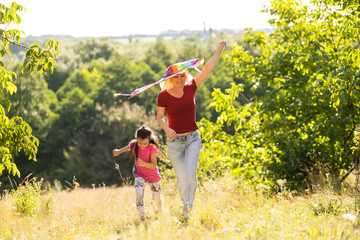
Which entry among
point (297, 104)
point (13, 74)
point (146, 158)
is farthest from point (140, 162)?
point (297, 104)

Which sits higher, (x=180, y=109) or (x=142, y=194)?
(x=180, y=109)

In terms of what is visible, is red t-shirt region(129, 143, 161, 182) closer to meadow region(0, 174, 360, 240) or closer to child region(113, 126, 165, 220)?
child region(113, 126, 165, 220)

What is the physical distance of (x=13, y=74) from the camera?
547 cm

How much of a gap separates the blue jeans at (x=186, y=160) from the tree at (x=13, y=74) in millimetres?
1708

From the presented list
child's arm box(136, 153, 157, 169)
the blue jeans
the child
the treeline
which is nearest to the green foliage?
the child

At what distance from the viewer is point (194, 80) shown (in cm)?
523

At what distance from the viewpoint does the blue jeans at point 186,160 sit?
4.99 m

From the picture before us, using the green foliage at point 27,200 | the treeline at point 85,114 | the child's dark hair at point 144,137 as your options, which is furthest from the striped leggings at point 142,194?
the treeline at point 85,114

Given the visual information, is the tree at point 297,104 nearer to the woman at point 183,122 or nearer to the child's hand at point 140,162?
the woman at point 183,122

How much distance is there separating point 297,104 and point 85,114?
1505 inches

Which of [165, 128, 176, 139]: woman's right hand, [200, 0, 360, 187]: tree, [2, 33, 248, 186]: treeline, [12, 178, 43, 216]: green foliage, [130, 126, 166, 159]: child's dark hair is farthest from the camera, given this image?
[2, 33, 248, 186]: treeline

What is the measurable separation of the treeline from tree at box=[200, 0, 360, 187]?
89.0 ft

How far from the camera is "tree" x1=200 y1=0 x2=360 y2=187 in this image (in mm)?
7719

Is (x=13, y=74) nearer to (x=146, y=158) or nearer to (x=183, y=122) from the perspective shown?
(x=146, y=158)
